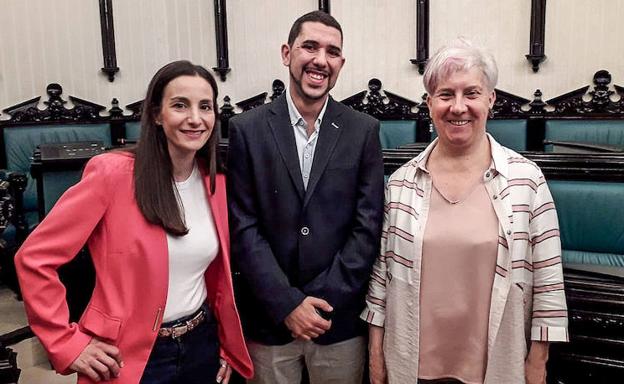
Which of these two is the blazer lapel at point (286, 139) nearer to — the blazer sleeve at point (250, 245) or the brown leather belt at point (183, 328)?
the blazer sleeve at point (250, 245)

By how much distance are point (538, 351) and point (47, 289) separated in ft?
3.61

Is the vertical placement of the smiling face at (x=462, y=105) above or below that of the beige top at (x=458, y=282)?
above

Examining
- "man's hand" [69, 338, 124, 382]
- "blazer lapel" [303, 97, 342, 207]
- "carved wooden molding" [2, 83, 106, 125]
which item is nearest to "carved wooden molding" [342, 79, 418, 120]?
"carved wooden molding" [2, 83, 106, 125]

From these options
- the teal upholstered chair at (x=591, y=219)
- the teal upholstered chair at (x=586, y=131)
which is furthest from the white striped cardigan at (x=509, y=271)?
the teal upholstered chair at (x=586, y=131)

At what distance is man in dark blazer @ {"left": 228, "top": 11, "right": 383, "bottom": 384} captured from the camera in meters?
1.46

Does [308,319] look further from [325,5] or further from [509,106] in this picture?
[325,5]

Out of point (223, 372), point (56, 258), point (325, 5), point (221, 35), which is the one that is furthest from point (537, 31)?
point (56, 258)

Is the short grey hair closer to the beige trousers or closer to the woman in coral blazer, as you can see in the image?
the woman in coral blazer

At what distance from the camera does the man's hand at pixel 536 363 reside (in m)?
1.33

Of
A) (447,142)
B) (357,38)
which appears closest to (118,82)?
(357,38)

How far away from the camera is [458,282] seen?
1.34 metres

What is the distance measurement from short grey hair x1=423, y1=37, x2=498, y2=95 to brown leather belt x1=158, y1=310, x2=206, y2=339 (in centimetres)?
79

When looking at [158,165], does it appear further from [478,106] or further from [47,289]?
[478,106]

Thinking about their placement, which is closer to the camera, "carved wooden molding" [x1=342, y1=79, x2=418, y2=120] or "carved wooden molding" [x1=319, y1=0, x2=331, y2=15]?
"carved wooden molding" [x1=342, y1=79, x2=418, y2=120]
